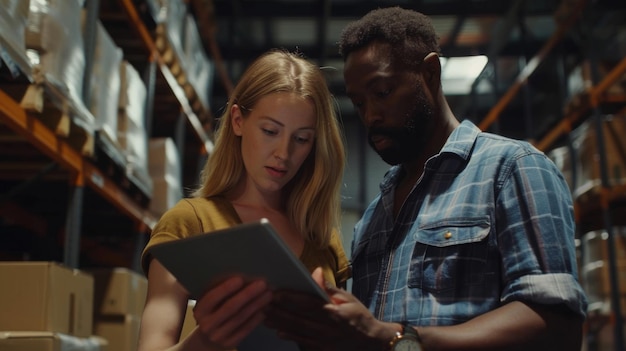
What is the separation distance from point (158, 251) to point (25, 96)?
2465 mm

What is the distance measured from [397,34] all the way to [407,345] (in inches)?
40.5

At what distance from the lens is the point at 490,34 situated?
41.3ft

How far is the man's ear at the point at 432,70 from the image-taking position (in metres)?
2.37

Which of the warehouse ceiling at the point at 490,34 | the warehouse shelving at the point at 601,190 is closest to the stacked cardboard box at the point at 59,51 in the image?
the warehouse ceiling at the point at 490,34

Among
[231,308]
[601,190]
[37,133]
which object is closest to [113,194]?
[37,133]

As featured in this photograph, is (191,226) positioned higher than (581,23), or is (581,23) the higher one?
(581,23)

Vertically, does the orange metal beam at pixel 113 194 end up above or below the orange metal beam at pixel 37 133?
below

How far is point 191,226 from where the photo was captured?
195 centimetres

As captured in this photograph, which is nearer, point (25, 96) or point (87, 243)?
point (25, 96)

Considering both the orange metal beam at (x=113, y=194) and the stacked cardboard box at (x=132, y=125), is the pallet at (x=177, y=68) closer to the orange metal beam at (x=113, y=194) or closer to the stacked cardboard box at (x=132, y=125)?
the stacked cardboard box at (x=132, y=125)

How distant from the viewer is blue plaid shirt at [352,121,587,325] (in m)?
1.92

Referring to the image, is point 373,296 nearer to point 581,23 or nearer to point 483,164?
point 483,164

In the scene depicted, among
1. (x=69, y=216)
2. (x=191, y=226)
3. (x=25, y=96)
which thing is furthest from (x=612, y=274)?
(x=191, y=226)

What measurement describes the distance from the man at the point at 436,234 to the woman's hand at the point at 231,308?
0.14ft
